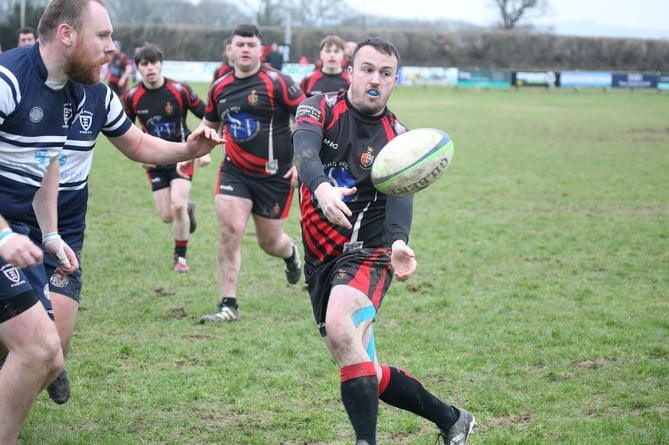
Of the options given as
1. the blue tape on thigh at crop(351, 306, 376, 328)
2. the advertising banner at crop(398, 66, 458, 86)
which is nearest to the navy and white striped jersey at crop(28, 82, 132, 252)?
the blue tape on thigh at crop(351, 306, 376, 328)

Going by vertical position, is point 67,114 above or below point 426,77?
above

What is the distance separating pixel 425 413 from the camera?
4469 millimetres

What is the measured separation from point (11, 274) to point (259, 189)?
3923mm

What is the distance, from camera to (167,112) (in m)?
9.07

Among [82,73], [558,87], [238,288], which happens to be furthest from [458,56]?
[82,73]

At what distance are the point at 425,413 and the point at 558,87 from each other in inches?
1851

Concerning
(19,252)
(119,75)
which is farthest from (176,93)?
(119,75)

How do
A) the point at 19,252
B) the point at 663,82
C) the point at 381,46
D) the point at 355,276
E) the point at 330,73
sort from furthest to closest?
the point at 663,82 < the point at 330,73 < the point at 381,46 < the point at 355,276 < the point at 19,252

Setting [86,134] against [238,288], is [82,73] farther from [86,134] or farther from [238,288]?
[238,288]

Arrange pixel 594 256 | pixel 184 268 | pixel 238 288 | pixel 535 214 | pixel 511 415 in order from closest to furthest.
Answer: pixel 511 415
pixel 238 288
pixel 184 268
pixel 594 256
pixel 535 214

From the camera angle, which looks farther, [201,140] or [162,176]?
[162,176]

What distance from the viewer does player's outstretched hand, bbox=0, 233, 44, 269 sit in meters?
3.40

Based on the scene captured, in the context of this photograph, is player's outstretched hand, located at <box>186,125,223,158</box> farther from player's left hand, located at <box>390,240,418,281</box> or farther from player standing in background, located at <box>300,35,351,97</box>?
player standing in background, located at <box>300,35,351,97</box>

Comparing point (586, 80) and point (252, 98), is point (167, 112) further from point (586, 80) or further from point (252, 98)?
point (586, 80)
